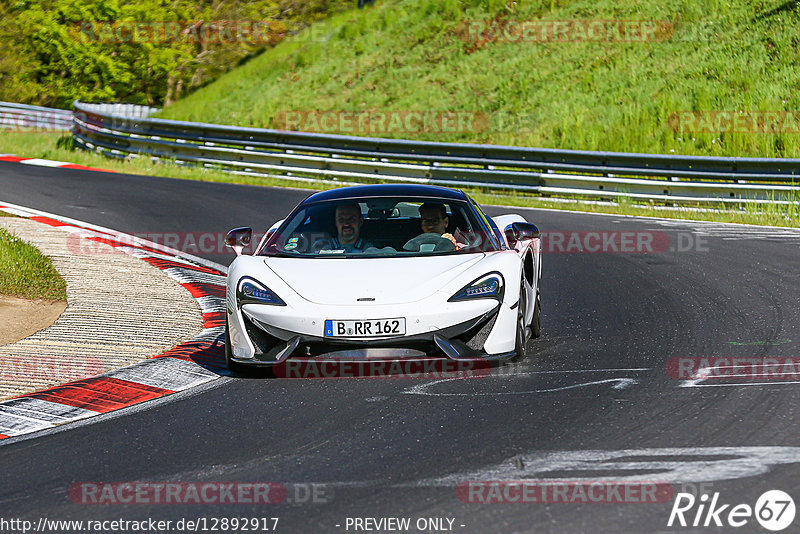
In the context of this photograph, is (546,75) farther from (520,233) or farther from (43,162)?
(520,233)

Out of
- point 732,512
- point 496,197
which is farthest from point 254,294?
point 496,197

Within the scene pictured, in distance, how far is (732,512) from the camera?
13.6ft

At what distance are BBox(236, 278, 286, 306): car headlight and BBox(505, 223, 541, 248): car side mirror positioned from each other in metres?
2.03

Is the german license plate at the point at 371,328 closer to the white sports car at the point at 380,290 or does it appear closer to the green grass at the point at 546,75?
the white sports car at the point at 380,290

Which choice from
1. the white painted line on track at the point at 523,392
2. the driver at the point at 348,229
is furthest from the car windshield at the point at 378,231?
the white painted line on track at the point at 523,392

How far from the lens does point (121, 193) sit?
18672 millimetres

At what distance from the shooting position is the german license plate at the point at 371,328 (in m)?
6.75

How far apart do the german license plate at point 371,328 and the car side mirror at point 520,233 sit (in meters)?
1.70

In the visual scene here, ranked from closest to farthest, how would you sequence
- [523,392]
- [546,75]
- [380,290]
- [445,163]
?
[523,392], [380,290], [445,163], [546,75]

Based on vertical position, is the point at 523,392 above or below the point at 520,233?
below

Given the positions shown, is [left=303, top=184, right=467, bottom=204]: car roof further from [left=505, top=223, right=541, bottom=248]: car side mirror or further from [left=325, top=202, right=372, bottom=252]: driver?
[left=505, top=223, right=541, bottom=248]: car side mirror

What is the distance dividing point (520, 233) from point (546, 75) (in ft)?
75.3

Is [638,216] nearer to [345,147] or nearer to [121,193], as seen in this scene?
[345,147]

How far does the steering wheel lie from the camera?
7.90 meters
